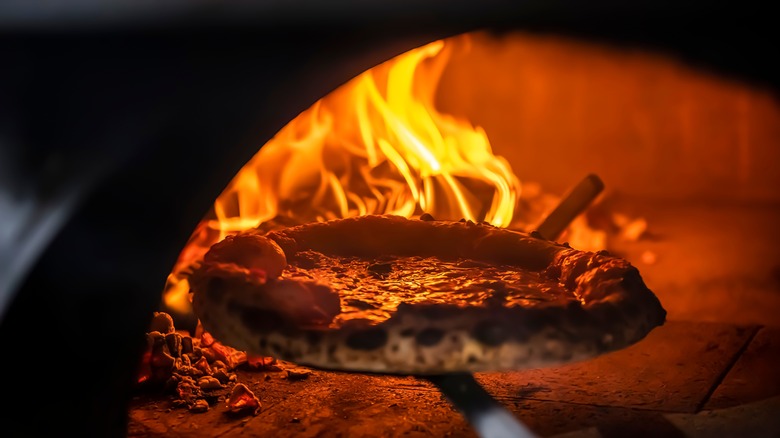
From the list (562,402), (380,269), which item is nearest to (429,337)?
(380,269)

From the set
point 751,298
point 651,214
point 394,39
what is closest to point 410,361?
point 394,39

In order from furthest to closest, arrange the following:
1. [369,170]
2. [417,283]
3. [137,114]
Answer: [369,170]
[417,283]
[137,114]

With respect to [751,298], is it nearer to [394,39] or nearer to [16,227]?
[394,39]

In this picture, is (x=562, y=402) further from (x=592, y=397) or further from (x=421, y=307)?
(x=421, y=307)

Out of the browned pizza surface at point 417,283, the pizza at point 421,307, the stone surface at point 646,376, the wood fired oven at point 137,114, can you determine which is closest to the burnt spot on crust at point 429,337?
the pizza at point 421,307

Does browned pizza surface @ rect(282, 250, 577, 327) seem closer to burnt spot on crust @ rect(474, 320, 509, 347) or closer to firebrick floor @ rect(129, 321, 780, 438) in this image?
burnt spot on crust @ rect(474, 320, 509, 347)
